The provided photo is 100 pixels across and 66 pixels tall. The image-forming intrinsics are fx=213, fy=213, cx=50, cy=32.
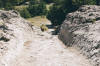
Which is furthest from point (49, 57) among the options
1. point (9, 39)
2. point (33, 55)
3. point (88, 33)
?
point (9, 39)

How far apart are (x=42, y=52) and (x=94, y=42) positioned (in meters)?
9.99

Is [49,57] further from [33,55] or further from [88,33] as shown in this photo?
[88,33]

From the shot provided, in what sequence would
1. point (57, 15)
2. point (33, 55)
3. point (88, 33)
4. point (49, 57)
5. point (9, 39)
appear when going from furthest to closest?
point (57, 15)
point (9, 39)
point (88, 33)
point (33, 55)
point (49, 57)

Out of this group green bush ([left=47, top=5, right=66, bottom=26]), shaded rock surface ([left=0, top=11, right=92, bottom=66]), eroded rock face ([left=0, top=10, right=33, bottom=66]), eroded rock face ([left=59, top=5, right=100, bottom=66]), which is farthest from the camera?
green bush ([left=47, top=5, right=66, bottom=26])

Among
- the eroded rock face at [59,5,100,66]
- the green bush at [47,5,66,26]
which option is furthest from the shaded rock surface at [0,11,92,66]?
the green bush at [47,5,66,26]

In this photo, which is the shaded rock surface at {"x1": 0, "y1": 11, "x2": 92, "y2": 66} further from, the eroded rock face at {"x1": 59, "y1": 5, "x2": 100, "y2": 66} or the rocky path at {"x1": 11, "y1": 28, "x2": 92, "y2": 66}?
the eroded rock face at {"x1": 59, "y1": 5, "x2": 100, "y2": 66}

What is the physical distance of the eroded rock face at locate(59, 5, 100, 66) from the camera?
34.4 meters

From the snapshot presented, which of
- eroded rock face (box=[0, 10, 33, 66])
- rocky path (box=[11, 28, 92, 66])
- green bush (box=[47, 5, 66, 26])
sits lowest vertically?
green bush (box=[47, 5, 66, 26])

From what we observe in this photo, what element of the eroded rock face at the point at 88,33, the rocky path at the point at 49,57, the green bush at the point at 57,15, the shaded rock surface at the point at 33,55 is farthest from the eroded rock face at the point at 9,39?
the green bush at the point at 57,15

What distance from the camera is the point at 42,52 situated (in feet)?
132

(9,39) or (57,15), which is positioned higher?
(9,39)

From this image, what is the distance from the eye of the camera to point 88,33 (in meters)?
42.1

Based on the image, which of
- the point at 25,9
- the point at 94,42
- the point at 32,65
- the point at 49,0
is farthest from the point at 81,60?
the point at 49,0

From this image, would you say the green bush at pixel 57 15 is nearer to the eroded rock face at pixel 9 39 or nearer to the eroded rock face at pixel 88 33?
the eroded rock face at pixel 88 33
